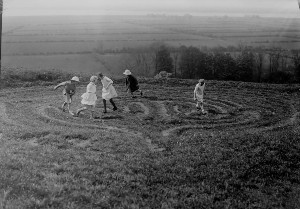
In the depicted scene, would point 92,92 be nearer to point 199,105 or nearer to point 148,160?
point 199,105

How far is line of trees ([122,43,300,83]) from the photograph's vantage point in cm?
6469

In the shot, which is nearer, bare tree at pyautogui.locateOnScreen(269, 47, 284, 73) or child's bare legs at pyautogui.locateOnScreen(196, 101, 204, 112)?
child's bare legs at pyautogui.locateOnScreen(196, 101, 204, 112)

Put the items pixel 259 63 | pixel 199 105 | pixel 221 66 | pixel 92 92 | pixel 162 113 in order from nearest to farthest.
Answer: pixel 92 92, pixel 162 113, pixel 199 105, pixel 221 66, pixel 259 63

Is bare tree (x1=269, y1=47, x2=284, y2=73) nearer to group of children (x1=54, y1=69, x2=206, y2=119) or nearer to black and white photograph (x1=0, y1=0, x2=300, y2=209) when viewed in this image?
black and white photograph (x1=0, y1=0, x2=300, y2=209)

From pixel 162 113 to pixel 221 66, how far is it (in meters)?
41.9

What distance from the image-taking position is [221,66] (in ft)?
217

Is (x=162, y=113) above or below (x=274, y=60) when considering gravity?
above

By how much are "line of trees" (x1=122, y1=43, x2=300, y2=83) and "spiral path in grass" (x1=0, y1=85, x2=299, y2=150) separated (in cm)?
2937

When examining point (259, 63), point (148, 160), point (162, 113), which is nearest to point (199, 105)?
point (162, 113)

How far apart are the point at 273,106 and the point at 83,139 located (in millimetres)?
18174

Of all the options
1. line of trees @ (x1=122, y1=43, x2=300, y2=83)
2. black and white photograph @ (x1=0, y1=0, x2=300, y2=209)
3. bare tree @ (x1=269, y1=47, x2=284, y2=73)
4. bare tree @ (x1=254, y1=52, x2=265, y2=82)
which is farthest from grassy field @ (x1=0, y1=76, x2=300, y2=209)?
bare tree @ (x1=269, y1=47, x2=284, y2=73)

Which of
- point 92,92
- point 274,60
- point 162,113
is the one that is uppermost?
point 92,92

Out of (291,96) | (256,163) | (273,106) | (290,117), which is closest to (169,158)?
(256,163)

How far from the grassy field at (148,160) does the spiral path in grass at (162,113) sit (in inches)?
3.1
